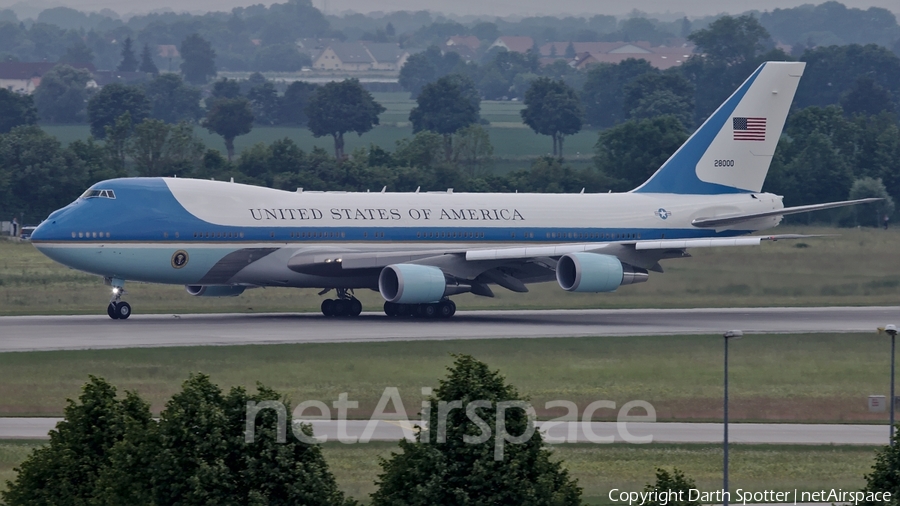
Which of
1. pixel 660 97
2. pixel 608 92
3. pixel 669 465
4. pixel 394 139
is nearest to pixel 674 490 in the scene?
pixel 669 465

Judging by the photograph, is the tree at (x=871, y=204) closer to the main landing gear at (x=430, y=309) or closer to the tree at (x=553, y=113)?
the main landing gear at (x=430, y=309)

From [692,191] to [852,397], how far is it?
21.3 meters

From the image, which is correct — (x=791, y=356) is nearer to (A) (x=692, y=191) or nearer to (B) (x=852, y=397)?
(B) (x=852, y=397)

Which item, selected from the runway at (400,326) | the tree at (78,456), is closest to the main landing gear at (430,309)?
the runway at (400,326)

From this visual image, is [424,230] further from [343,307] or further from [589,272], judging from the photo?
[589,272]

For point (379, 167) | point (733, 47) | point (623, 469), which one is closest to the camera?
point (623, 469)

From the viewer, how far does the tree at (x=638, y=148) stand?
93.6 meters

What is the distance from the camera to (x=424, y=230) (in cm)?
4950

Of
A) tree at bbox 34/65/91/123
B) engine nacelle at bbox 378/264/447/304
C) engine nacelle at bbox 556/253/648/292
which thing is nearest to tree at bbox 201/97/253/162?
tree at bbox 34/65/91/123

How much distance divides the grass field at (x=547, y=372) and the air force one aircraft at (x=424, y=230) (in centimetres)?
684

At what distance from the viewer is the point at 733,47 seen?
193m

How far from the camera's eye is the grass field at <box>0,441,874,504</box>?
80.0 ft

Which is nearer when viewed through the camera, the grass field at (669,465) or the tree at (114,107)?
the grass field at (669,465)

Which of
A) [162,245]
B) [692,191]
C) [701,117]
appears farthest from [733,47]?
[162,245]
